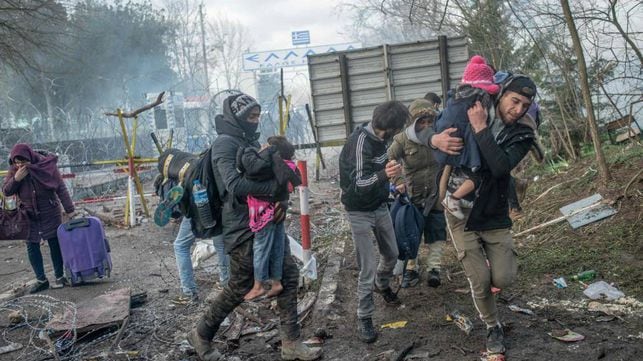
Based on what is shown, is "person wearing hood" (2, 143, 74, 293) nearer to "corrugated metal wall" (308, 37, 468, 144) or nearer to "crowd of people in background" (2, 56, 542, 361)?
"crowd of people in background" (2, 56, 542, 361)

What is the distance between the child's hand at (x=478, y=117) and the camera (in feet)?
10.7

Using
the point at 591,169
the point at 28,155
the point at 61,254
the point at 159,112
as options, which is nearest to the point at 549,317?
the point at 591,169

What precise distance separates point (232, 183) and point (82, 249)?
3480 mm

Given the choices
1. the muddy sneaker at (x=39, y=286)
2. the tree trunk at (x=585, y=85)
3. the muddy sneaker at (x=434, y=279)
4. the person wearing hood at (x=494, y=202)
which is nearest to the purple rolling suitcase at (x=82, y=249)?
the muddy sneaker at (x=39, y=286)

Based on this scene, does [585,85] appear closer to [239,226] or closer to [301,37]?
[239,226]

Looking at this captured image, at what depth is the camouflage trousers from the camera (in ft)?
12.6

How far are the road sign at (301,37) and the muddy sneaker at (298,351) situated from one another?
30.6 meters

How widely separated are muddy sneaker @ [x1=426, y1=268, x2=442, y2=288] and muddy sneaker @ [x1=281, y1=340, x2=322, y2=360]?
160cm

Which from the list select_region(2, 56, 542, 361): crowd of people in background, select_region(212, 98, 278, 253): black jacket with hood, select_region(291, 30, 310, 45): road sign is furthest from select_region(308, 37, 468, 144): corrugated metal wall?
select_region(291, 30, 310, 45): road sign

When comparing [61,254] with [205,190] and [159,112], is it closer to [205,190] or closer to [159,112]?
[205,190]

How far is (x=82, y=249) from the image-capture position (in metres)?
6.29

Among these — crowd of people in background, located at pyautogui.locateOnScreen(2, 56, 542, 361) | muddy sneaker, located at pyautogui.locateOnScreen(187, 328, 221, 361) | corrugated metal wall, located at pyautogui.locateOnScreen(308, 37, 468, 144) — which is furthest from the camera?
corrugated metal wall, located at pyautogui.locateOnScreen(308, 37, 468, 144)

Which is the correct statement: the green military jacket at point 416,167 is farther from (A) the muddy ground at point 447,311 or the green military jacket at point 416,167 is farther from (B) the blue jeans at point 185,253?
(B) the blue jeans at point 185,253

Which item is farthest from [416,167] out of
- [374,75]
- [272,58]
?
[272,58]
